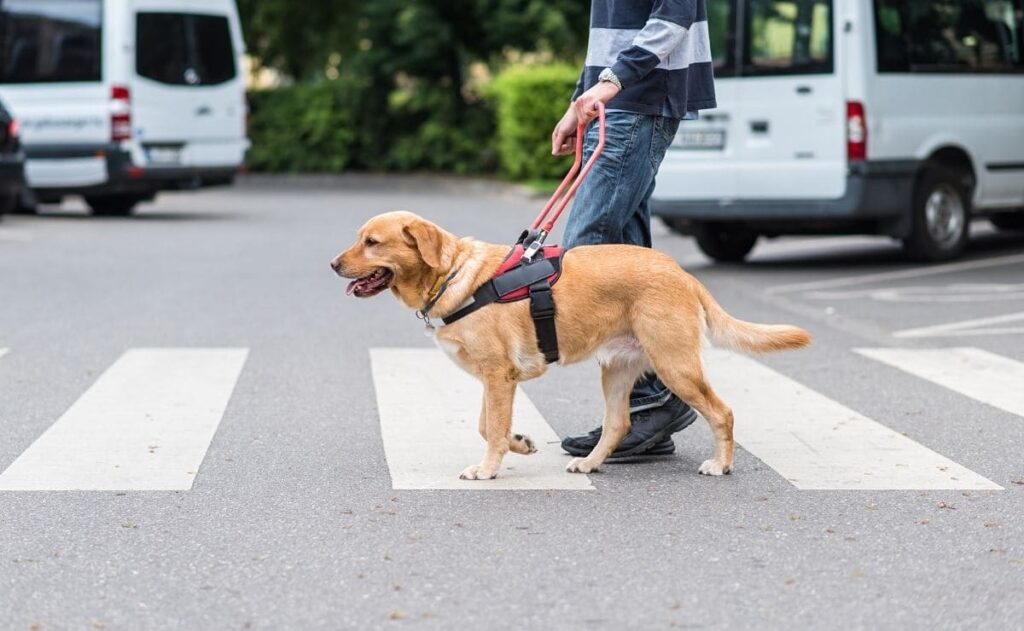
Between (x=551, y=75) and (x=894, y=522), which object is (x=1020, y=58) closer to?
(x=894, y=522)

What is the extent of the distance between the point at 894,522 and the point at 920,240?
8.90 metres

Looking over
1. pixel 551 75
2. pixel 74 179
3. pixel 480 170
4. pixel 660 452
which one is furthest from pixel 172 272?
pixel 480 170

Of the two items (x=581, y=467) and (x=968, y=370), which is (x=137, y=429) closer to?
(x=581, y=467)

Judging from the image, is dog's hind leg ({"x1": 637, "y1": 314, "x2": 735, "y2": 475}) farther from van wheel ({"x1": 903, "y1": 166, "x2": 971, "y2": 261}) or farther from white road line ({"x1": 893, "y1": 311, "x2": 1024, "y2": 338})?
van wheel ({"x1": 903, "y1": 166, "x2": 971, "y2": 261})

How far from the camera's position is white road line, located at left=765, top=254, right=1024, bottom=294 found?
1211 cm

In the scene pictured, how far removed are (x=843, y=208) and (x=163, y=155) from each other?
1028 centimetres

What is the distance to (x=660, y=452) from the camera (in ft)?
19.4

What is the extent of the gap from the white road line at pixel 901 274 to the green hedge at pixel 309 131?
69.5ft

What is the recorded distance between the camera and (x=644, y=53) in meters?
5.62

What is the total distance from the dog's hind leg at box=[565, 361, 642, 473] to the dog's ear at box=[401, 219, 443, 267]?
2.44 ft

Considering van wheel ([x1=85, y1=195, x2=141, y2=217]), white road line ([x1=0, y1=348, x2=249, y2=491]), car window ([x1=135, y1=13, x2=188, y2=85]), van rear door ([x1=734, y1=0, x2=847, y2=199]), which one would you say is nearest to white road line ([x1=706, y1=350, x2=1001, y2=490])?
white road line ([x1=0, y1=348, x2=249, y2=491])

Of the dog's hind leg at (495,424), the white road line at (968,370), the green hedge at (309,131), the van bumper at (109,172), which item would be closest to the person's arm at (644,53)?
the dog's hind leg at (495,424)

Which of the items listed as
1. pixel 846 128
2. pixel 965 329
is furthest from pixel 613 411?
pixel 846 128

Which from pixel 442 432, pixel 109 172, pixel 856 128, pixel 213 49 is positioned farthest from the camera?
pixel 213 49
